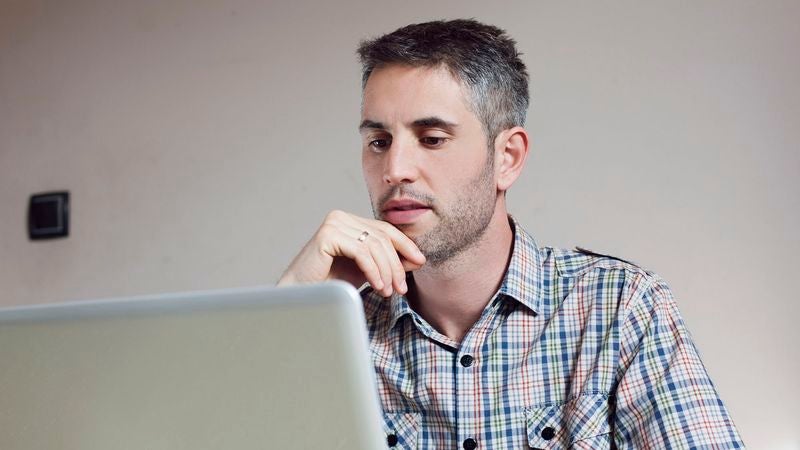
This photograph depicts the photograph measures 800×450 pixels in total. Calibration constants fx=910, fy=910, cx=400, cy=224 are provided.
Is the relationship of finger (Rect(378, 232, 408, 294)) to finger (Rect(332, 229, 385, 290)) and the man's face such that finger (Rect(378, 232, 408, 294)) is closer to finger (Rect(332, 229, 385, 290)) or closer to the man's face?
finger (Rect(332, 229, 385, 290))

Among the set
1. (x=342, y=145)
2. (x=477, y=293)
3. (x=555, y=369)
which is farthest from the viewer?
(x=342, y=145)

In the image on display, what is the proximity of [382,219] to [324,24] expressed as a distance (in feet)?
3.00

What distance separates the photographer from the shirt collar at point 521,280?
1352mm

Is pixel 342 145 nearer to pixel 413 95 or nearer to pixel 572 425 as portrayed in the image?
pixel 413 95

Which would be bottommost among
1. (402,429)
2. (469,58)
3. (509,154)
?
(402,429)

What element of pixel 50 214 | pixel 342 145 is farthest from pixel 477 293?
pixel 50 214

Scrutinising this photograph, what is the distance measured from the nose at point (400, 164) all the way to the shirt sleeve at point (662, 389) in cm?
36

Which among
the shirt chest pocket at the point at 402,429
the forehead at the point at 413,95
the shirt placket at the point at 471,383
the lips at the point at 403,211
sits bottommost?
the shirt chest pocket at the point at 402,429

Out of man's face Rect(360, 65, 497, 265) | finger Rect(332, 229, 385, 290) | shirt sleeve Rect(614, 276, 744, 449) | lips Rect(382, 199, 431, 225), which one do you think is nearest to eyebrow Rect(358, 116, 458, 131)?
man's face Rect(360, 65, 497, 265)

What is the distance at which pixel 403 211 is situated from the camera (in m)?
1.33

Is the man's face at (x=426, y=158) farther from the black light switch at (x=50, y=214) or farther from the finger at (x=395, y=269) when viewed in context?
the black light switch at (x=50, y=214)

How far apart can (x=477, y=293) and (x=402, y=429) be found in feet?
0.78

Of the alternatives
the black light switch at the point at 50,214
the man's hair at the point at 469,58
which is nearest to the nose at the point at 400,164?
the man's hair at the point at 469,58

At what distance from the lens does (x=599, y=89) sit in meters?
1.81
